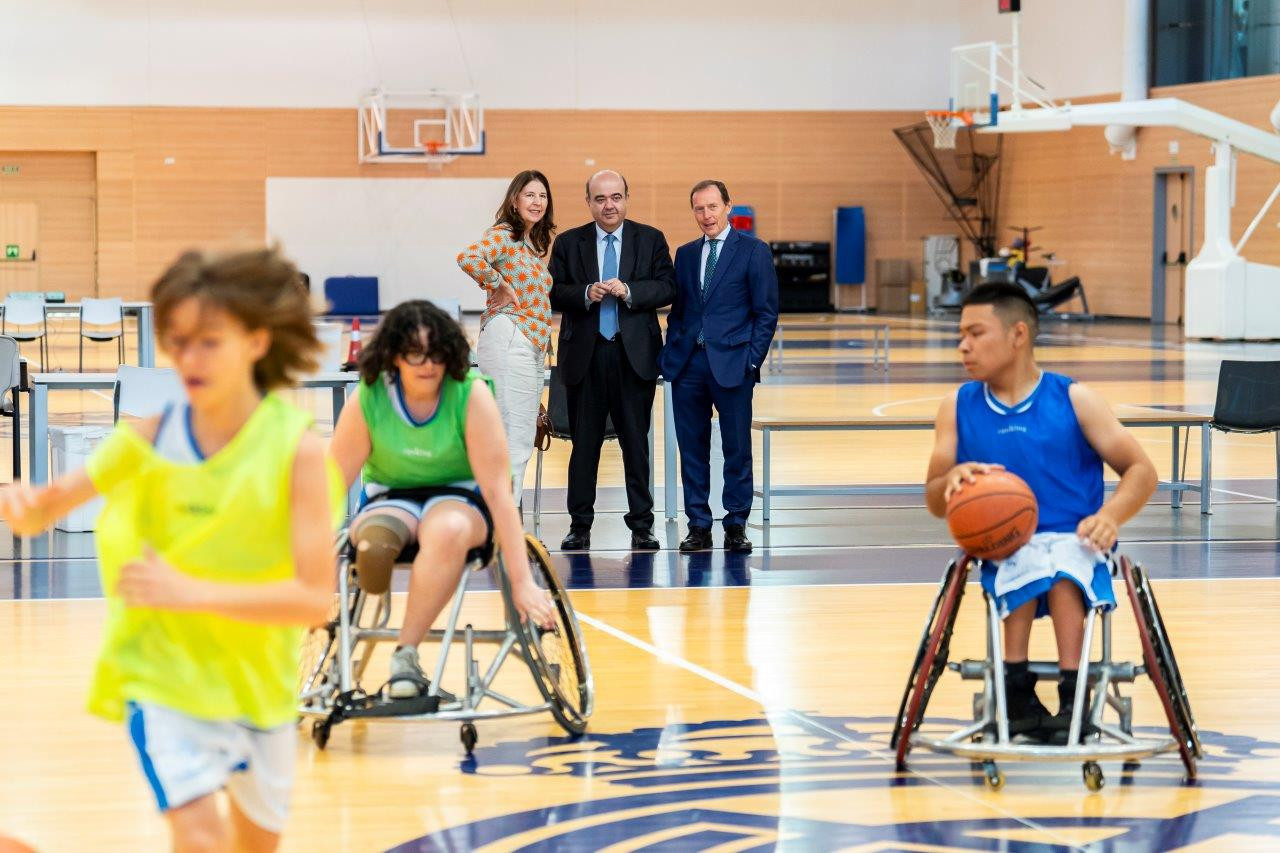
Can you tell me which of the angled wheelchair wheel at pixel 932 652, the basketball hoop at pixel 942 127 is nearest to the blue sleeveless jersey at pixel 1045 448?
the angled wheelchair wheel at pixel 932 652

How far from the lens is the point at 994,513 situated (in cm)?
420

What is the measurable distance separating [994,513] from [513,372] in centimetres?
354

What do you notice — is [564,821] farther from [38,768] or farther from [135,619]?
[135,619]

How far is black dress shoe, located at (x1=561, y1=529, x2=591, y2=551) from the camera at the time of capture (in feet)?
26.3

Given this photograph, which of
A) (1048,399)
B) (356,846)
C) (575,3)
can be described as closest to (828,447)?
(1048,399)

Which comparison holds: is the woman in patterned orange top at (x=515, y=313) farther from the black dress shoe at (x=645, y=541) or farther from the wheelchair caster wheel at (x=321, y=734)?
the wheelchair caster wheel at (x=321, y=734)

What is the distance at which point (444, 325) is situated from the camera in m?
4.53

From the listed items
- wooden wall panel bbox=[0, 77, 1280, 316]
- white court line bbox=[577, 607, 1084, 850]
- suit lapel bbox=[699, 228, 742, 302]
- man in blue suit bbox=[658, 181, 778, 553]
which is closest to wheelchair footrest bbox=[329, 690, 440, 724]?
white court line bbox=[577, 607, 1084, 850]

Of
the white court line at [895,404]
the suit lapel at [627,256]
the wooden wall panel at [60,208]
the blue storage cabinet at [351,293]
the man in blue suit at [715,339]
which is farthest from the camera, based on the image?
the wooden wall panel at [60,208]

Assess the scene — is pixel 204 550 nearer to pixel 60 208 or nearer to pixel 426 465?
pixel 426 465

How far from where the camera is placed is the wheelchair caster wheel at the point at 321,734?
4633 millimetres

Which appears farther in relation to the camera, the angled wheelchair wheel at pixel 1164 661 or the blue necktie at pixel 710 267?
the blue necktie at pixel 710 267

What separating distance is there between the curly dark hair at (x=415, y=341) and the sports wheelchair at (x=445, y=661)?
474mm

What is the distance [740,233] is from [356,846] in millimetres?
4585
